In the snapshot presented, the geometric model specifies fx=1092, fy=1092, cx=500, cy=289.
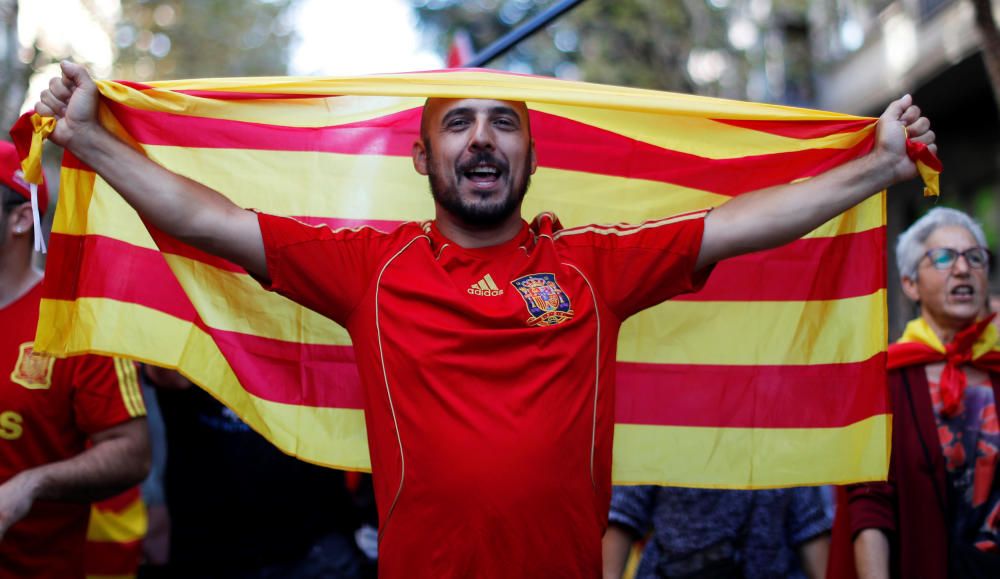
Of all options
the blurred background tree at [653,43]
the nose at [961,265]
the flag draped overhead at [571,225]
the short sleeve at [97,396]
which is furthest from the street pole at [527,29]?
the blurred background tree at [653,43]

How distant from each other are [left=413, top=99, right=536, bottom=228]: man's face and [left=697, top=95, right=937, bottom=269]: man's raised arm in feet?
1.95

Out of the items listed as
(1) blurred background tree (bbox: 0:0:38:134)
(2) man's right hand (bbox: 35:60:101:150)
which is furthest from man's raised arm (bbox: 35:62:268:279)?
(1) blurred background tree (bbox: 0:0:38:134)

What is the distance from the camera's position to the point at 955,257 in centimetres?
430

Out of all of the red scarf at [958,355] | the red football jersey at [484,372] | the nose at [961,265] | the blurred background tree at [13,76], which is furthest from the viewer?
the blurred background tree at [13,76]

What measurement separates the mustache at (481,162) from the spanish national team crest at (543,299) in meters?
0.36

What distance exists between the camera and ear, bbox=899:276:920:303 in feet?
14.8

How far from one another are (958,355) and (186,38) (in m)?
22.7

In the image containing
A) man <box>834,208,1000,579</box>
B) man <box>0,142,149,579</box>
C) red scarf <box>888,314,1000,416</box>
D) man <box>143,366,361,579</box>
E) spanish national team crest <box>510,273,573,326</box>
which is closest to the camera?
spanish national team crest <box>510,273,573,326</box>

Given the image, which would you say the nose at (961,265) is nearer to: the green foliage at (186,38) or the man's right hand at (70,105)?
the man's right hand at (70,105)

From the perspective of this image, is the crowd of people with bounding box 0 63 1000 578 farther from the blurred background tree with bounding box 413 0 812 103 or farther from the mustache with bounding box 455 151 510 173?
the blurred background tree with bounding box 413 0 812 103

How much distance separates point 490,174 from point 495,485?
0.93 m

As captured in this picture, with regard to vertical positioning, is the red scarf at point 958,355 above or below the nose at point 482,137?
below

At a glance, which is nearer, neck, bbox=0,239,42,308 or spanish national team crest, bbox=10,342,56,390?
spanish national team crest, bbox=10,342,56,390

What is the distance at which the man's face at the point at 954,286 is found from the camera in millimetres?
4289
